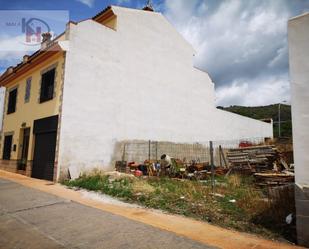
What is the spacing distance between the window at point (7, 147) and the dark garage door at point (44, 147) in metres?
4.07

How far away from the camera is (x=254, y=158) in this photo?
40.0 feet

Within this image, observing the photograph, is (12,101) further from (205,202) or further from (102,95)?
(205,202)

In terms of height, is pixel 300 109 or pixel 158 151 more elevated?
pixel 300 109

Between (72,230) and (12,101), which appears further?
(12,101)

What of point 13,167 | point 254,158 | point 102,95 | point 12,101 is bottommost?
point 13,167

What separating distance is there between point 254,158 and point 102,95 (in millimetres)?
8272

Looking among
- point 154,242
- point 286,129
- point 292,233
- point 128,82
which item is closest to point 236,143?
point 128,82

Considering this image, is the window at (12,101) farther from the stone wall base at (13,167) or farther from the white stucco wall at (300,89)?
the white stucco wall at (300,89)

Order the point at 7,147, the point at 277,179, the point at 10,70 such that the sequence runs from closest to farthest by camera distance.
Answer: the point at 277,179 → the point at 7,147 → the point at 10,70

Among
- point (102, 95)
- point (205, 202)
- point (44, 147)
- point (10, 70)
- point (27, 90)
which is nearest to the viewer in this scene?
point (205, 202)

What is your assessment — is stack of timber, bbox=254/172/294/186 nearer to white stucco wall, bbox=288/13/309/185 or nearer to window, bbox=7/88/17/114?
white stucco wall, bbox=288/13/309/185

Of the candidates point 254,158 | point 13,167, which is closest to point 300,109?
point 254,158

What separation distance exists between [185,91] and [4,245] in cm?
1529

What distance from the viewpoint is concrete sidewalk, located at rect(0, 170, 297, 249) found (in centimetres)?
402
